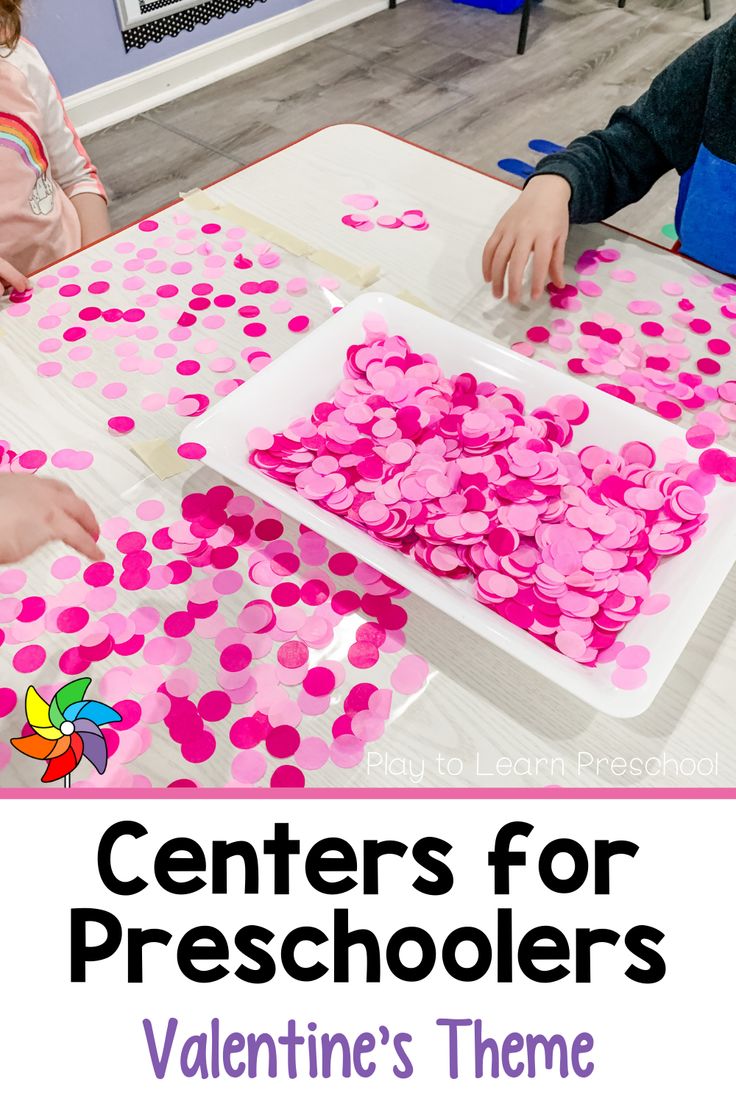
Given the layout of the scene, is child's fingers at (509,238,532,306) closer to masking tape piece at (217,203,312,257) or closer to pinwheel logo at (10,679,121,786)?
masking tape piece at (217,203,312,257)

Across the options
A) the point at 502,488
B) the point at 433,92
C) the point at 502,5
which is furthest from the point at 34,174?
the point at 502,5

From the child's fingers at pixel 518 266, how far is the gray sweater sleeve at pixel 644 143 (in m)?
0.12

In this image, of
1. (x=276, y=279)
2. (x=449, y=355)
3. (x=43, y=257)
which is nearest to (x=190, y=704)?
(x=449, y=355)

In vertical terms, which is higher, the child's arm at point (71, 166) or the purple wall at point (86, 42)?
the child's arm at point (71, 166)

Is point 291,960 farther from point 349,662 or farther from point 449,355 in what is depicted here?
point 449,355

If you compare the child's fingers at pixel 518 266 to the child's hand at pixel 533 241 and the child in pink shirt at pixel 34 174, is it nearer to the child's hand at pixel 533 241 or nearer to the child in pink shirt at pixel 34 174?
the child's hand at pixel 533 241

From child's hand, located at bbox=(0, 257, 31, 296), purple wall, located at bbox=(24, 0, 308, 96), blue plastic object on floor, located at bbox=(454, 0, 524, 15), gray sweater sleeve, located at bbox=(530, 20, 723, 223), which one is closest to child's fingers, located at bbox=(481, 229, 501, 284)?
gray sweater sleeve, located at bbox=(530, 20, 723, 223)

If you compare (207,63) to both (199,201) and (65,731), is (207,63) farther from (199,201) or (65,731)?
(65,731)

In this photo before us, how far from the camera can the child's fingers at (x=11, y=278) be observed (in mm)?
963

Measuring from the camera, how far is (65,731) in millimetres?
635

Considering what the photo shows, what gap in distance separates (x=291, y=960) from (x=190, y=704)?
0.66 ft

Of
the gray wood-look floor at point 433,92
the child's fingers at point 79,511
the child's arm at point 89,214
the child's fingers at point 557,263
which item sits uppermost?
→ the child's fingers at point 79,511

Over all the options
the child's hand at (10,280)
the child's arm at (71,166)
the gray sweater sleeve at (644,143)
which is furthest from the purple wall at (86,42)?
the gray sweater sleeve at (644,143)

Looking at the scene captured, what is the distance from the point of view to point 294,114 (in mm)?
2730
